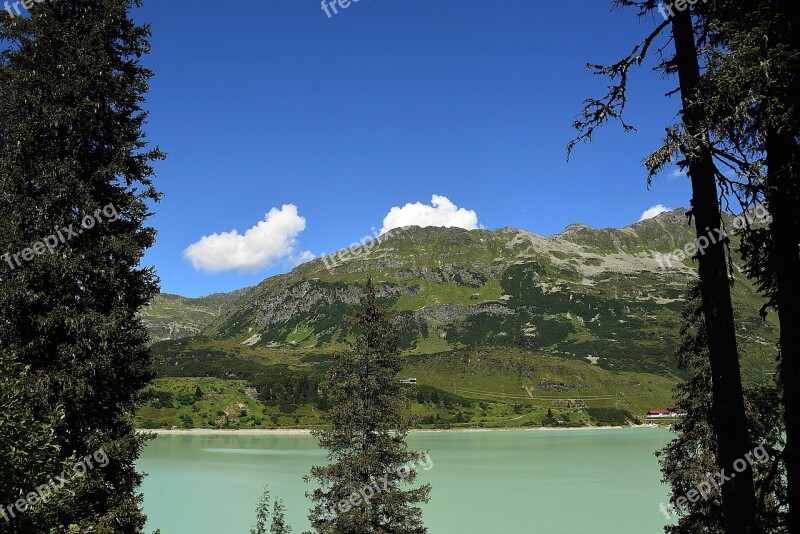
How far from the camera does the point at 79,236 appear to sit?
53.2 feet

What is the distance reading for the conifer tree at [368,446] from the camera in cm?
2300

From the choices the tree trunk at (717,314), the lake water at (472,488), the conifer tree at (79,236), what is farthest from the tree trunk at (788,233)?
the lake water at (472,488)

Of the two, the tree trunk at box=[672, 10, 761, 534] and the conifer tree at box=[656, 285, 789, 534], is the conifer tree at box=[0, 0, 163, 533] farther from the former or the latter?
the conifer tree at box=[656, 285, 789, 534]

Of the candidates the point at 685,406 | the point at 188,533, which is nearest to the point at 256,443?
the point at 188,533

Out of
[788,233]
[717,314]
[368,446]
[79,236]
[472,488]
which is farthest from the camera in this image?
[472,488]

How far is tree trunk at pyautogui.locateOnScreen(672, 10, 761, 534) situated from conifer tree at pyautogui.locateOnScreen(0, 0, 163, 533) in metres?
13.8

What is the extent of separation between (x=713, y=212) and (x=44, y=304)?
644 inches

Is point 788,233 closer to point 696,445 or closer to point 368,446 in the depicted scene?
point 696,445

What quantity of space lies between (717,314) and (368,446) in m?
18.9

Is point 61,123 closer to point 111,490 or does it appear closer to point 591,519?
point 111,490

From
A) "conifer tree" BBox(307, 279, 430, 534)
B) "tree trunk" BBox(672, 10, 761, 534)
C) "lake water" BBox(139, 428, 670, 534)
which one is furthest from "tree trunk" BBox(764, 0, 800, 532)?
"lake water" BBox(139, 428, 670, 534)

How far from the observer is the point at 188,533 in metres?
50.9

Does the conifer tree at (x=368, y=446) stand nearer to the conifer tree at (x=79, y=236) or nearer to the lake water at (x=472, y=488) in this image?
the conifer tree at (x=79, y=236)

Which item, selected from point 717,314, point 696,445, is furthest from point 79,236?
point 696,445
